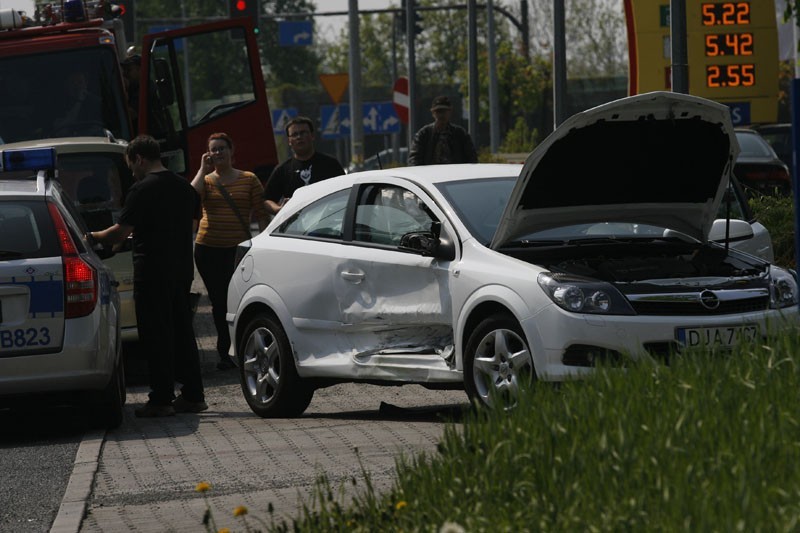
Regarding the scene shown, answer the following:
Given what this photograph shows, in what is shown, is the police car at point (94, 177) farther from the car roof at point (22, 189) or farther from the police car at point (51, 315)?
the police car at point (51, 315)

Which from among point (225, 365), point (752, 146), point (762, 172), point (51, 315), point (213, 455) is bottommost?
point (225, 365)

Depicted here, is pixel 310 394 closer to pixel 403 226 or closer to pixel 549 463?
pixel 403 226

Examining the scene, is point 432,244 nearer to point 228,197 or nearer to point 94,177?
point 228,197

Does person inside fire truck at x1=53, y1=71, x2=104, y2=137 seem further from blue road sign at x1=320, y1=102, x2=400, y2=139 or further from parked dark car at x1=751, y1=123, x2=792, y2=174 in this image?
blue road sign at x1=320, y1=102, x2=400, y2=139

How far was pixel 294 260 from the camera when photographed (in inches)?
402

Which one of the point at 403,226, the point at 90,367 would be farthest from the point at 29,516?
the point at 403,226

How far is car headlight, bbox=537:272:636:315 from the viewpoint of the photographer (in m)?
8.19

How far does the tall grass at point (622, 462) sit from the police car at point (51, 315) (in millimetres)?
4198

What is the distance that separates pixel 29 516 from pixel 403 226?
324 centimetres

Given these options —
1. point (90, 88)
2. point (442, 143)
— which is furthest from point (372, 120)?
point (442, 143)

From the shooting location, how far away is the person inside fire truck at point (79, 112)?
1677cm

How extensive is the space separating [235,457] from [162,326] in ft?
7.56

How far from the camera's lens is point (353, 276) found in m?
9.73

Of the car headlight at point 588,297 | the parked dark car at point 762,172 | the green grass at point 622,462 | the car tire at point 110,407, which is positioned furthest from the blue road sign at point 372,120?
the green grass at point 622,462
